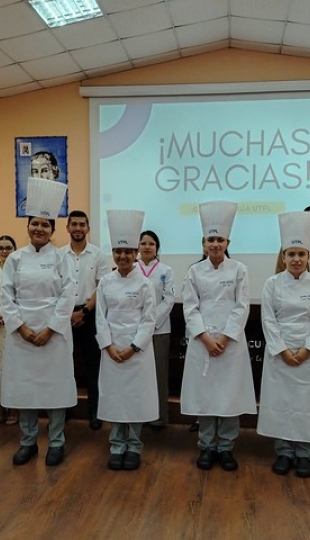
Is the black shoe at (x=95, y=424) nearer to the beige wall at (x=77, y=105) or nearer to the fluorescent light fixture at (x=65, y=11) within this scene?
the beige wall at (x=77, y=105)

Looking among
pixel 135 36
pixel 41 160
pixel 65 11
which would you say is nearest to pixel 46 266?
pixel 65 11

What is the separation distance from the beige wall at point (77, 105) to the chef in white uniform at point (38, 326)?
252 centimetres

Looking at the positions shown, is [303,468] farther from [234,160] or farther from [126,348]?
[234,160]

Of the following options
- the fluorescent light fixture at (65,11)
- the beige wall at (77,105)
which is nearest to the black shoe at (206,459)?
the beige wall at (77,105)

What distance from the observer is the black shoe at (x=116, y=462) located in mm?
2838

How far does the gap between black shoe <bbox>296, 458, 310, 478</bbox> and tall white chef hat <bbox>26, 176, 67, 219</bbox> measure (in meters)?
1.87

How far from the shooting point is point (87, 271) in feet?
11.8

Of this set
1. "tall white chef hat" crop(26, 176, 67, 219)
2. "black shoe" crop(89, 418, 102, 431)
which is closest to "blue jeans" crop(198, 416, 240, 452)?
"black shoe" crop(89, 418, 102, 431)

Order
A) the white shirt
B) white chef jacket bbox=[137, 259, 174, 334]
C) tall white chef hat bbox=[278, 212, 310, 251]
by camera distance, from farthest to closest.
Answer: the white shirt → white chef jacket bbox=[137, 259, 174, 334] → tall white chef hat bbox=[278, 212, 310, 251]

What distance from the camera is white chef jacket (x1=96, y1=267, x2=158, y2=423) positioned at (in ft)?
9.47

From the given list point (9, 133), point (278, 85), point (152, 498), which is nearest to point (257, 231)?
point (278, 85)

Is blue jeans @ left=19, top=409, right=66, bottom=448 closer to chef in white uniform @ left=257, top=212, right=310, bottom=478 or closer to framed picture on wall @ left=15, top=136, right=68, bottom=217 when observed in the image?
chef in white uniform @ left=257, top=212, right=310, bottom=478

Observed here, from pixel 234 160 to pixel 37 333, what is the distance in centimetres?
306

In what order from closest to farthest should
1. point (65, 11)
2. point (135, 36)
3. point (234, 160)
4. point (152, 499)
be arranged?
point (152, 499), point (65, 11), point (135, 36), point (234, 160)
